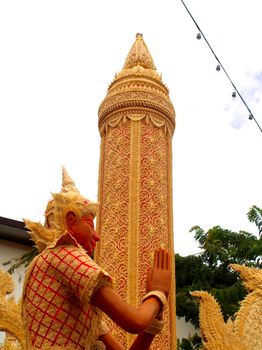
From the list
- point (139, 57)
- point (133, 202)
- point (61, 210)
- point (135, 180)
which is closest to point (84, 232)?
point (61, 210)

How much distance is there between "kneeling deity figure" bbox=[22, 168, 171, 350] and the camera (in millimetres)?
1558

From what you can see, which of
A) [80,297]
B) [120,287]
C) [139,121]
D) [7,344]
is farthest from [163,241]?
[80,297]

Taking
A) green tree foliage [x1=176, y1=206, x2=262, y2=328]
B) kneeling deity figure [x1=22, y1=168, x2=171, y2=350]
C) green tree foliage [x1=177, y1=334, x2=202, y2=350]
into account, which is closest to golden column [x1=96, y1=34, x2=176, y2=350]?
green tree foliage [x1=176, y1=206, x2=262, y2=328]

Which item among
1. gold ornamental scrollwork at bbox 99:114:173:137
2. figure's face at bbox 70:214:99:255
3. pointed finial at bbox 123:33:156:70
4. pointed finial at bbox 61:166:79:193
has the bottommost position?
figure's face at bbox 70:214:99:255

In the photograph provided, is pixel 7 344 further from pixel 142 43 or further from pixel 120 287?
pixel 142 43

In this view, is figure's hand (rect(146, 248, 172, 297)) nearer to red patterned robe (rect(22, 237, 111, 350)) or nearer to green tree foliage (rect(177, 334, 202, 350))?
red patterned robe (rect(22, 237, 111, 350))

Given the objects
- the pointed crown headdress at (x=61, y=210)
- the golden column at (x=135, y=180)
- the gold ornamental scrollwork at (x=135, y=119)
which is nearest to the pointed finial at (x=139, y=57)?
the golden column at (x=135, y=180)

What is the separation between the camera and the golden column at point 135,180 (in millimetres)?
4004

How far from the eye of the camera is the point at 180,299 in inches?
247

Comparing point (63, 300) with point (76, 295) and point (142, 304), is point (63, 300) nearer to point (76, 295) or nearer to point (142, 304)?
point (76, 295)

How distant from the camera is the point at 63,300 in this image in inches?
64.4

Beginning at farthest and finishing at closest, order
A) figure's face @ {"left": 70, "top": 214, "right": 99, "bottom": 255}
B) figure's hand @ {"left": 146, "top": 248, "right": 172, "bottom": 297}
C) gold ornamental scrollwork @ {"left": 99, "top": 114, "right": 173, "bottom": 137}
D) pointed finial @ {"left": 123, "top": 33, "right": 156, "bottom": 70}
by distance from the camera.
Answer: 1. pointed finial @ {"left": 123, "top": 33, "right": 156, "bottom": 70}
2. gold ornamental scrollwork @ {"left": 99, "top": 114, "right": 173, "bottom": 137}
3. figure's face @ {"left": 70, "top": 214, "right": 99, "bottom": 255}
4. figure's hand @ {"left": 146, "top": 248, "right": 172, "bottom": 297}

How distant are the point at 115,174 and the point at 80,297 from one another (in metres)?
2.95

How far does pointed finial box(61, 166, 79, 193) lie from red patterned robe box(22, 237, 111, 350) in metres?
0.28
